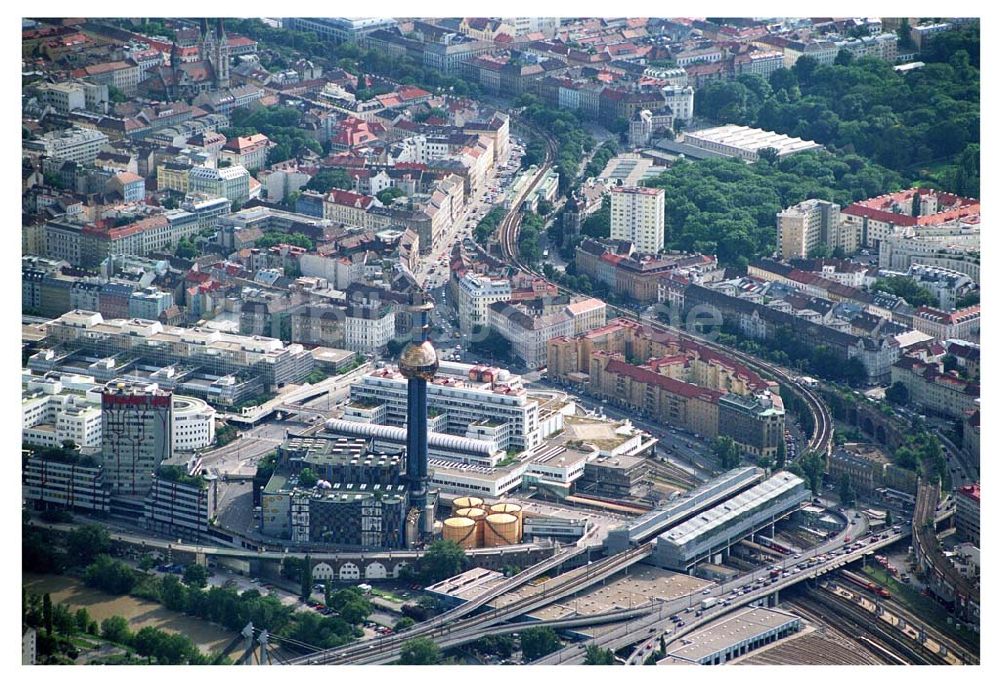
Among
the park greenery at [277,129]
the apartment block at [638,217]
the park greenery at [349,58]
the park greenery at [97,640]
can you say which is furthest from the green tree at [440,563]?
the park greenery at [349,58]

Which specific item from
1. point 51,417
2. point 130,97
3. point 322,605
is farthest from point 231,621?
point 130,97

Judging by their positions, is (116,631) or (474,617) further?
(474,617)

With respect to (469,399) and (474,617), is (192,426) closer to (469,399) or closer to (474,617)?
(469,399)

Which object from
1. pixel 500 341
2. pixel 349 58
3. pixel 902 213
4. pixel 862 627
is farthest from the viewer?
pixel 349 58

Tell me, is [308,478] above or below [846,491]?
above

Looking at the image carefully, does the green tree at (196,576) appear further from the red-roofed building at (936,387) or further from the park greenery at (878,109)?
the park greenery at (878,109)

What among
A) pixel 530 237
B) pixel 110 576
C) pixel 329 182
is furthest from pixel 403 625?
pixel 329 182

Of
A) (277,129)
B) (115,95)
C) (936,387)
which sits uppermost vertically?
(115,95)
